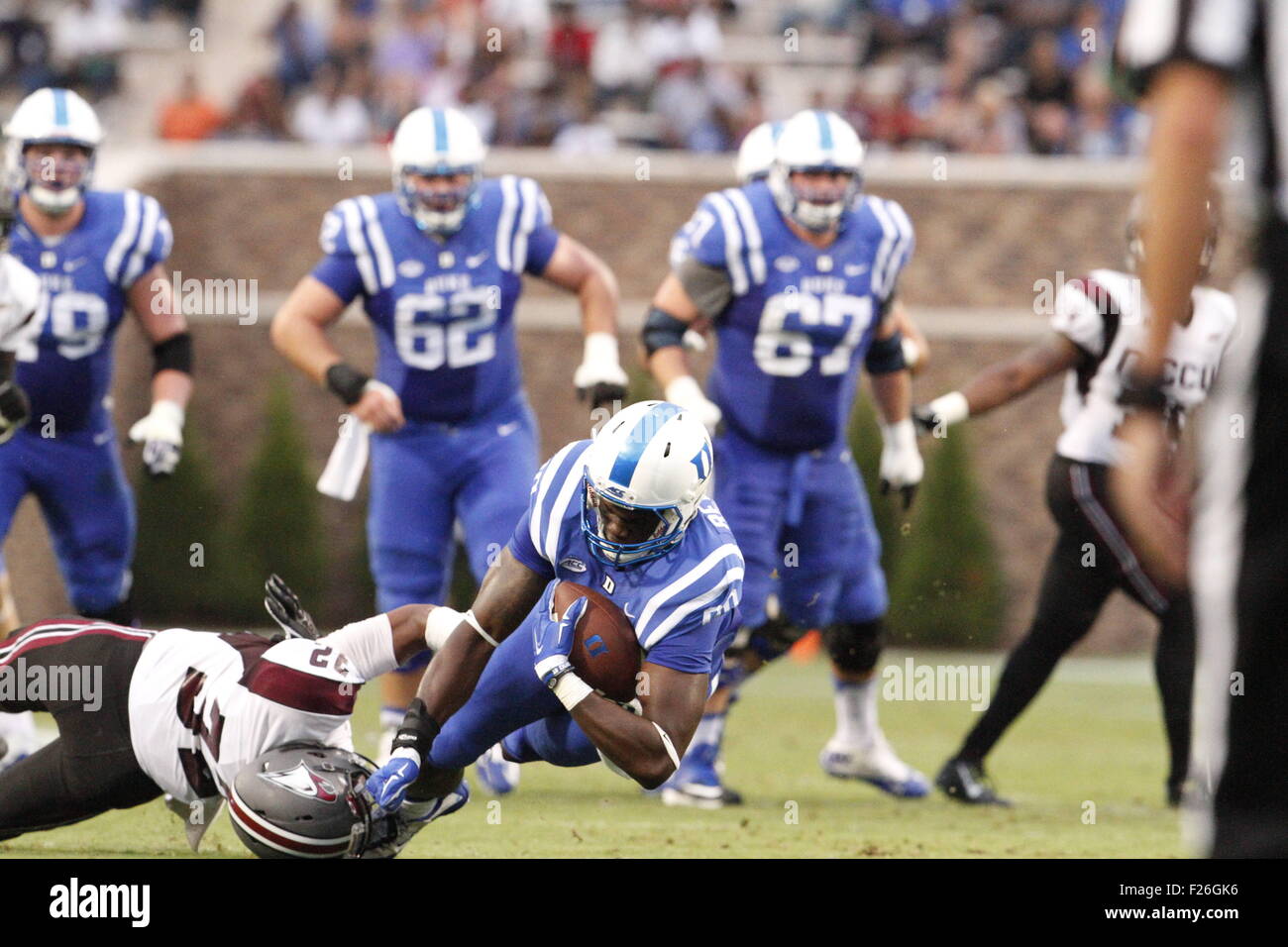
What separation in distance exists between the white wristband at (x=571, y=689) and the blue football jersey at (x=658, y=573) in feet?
0.79

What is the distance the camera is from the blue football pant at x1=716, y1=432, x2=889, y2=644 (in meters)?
6.23

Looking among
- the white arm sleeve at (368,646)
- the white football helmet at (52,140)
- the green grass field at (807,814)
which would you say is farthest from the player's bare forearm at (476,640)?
the white football helmet at (52,140)

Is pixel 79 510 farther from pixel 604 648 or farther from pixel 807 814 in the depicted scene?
pixel 604 648

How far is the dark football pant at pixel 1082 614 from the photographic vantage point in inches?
241

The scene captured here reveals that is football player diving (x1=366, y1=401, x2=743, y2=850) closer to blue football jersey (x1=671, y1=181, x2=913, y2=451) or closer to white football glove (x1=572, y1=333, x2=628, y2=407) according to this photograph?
white football glove (x1=572, y1=333, x2=628, y2=407)

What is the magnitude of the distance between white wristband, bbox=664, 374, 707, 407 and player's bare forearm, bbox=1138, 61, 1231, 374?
3.74 meters

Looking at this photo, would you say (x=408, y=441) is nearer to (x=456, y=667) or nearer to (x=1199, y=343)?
(x=456, y=667)

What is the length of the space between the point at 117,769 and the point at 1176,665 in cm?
336

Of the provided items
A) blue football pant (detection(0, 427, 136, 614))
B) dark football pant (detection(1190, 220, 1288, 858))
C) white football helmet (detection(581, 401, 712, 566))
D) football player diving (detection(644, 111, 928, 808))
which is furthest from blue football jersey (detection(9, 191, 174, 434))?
dark football pant (detection(1190, 220, 1288, 858))

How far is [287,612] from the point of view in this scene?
461cm

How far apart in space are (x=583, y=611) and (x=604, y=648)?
99mm

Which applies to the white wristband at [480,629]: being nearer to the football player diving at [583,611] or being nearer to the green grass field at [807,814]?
the football player diving at [583,611]

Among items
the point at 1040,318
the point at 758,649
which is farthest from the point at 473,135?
the point at 1040,318

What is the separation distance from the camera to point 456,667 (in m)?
4.52
